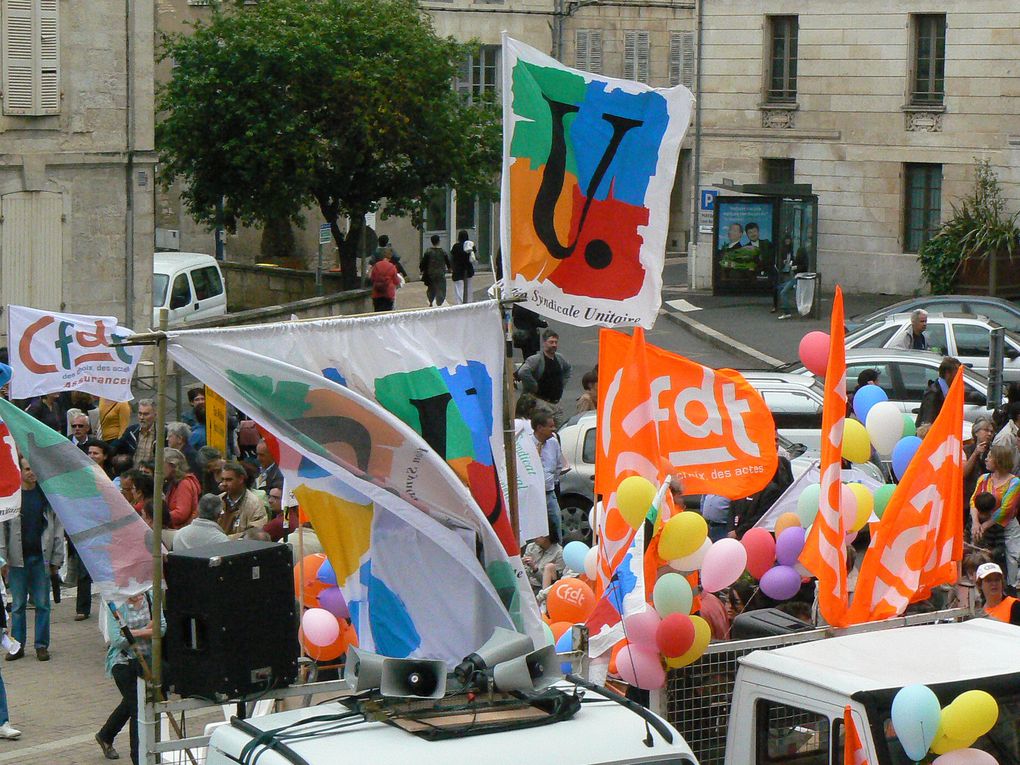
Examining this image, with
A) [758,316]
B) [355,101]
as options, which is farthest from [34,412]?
[758,316]

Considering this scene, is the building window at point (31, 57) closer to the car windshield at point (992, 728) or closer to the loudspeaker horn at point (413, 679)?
the loudspeaker horn at point (413, 679)

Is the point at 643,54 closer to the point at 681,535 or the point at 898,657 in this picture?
the point at 681,535

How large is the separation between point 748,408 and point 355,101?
24702 mm

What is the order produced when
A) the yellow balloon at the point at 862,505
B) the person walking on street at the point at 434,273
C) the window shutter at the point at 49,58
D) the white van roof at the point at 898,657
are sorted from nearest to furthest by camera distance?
the white van roof at the point at 898,657 < the yellow balloon at the point at 862,505 < the window shutter at the point at 49,58 < the person walking on street at the point at 434,273

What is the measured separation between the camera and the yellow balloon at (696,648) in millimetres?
6957

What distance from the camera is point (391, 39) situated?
32.7 m

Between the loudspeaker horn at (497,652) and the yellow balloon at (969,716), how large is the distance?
4.89 feet

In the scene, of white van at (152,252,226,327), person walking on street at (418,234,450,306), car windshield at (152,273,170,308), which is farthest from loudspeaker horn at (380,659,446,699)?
person walking on street at (418,234,450,306)

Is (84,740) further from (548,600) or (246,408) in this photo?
(246,408)

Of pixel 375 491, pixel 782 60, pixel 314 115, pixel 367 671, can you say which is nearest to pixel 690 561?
pixel 375 491

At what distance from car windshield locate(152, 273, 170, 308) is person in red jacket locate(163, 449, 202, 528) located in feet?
49.5

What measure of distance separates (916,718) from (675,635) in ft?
4.04

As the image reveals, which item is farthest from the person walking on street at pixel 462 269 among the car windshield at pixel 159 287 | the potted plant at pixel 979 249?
the potted plant at pixel 979 249

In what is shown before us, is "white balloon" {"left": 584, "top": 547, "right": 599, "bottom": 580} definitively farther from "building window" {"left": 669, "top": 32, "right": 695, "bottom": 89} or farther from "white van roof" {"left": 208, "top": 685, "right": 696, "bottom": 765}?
"building window" {"left": 669, "top": 32, "right": 695, "bottom": 89}
